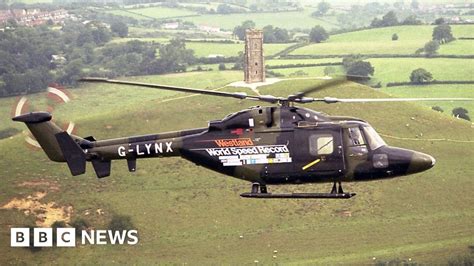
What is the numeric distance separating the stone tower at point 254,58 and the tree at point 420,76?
49.8 m

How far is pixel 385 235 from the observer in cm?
10200

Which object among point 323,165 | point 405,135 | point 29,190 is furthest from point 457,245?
point 323,165

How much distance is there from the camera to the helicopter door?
42.9m

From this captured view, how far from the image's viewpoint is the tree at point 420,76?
191 m

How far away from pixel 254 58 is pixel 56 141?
10746 cm

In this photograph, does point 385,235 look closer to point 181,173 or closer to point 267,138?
point 181,173

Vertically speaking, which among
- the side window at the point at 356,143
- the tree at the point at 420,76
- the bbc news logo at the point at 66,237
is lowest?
the bbc news logo at the point at 66,237

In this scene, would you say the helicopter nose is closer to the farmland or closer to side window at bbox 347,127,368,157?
side window at bbox 347,127,368,157

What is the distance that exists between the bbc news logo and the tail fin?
2099 inches

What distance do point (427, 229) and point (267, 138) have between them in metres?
63.5

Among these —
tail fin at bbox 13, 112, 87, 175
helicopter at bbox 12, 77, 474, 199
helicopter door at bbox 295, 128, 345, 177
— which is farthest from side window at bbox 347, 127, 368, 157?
tail fin at bbox 13, 112, 87, 175

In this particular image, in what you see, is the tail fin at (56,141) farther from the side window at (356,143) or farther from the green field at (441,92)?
the green field at (441,92)

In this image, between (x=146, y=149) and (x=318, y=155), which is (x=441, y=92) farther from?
(x=318, y=155)

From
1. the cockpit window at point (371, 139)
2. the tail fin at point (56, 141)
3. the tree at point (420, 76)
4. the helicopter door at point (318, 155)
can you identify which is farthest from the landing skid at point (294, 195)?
the tree at point (420, 76)
